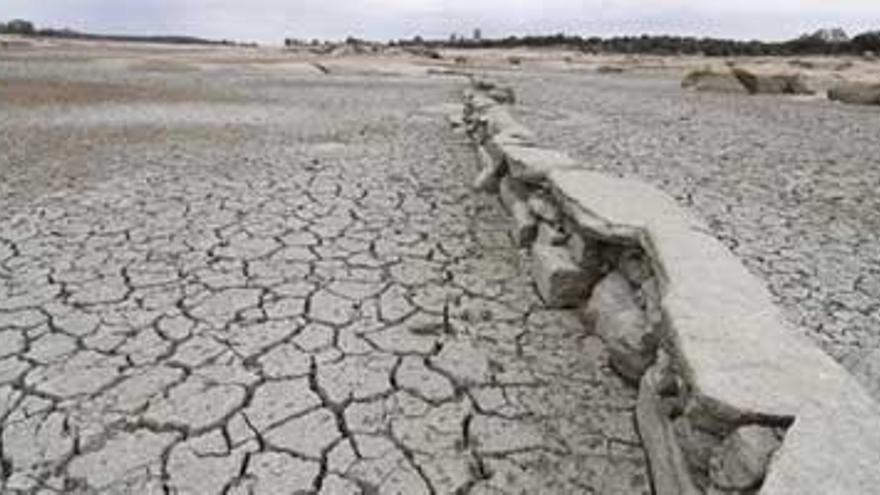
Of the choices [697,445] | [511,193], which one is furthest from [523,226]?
[697,445]

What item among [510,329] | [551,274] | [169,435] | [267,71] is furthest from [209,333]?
[267,71]

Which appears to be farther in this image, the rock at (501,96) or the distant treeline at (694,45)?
the distant treeline at (694,45)

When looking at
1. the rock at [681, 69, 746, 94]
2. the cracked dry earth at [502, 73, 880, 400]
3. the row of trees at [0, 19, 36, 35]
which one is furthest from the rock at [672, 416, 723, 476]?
the row of trees at [0, 19, 36, 35]

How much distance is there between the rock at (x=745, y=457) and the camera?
161cm

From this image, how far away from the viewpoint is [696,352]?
1.99 m

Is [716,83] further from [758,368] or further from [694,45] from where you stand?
[694,45]

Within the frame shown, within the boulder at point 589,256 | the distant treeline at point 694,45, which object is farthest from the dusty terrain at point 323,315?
the distant treeline at point 694,45

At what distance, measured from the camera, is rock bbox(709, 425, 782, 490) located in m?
1.61

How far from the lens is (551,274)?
11.3ft

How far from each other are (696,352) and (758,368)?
6.6 inches

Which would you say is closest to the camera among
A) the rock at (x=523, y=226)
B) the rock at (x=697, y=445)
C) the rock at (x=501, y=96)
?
the rock at (x=697, y=445)

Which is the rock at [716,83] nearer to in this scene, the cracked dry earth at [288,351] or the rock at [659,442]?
the cracked dry earth at [288,351]

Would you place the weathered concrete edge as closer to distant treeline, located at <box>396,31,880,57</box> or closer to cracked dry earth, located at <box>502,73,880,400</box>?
cracked dry earth, located at <box>502,73,880,400</box>

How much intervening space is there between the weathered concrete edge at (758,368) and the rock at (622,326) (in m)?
0.22
